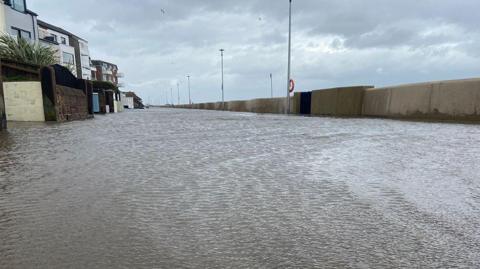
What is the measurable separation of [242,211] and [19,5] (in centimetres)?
4001

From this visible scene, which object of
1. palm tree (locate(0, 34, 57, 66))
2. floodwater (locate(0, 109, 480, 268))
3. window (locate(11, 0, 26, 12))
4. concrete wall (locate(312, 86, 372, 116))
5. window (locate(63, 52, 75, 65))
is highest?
window (locate(11, 0, 26, 12))

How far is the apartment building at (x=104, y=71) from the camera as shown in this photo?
321 feet

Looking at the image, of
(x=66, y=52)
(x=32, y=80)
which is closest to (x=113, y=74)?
(x=66, y=52)

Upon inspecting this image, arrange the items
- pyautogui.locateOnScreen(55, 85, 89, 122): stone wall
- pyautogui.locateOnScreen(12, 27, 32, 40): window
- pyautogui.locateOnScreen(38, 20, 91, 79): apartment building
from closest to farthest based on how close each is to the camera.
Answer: pyautogui.locateOnScreen(55, 85, 89, 122): stone wall → pyautogui.locateOnScreen(12, 27, 32, 40): window → pyautogui.locateOnScreen(38, 20, 91, 79): apartment building

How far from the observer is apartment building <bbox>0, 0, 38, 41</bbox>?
106 feet


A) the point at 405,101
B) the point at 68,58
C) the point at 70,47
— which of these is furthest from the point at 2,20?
the point at 405,101

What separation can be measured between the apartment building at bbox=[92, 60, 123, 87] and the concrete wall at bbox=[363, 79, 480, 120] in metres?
85.4

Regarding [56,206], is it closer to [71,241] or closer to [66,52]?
[71,241]

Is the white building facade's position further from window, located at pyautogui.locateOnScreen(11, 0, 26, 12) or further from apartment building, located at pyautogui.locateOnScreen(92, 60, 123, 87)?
apartment building, located at pyautogui.locateOnScreen(92, 60, 123, 87)

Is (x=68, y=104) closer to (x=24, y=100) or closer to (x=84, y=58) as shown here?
(x=24, y=100)

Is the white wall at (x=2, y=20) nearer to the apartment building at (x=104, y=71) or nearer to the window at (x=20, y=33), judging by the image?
the window at (x=20, y=33)

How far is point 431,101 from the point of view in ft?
53.5

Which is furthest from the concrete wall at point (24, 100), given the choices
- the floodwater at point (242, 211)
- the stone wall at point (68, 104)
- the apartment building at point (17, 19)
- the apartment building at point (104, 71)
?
the apartment building at point (104, 71)

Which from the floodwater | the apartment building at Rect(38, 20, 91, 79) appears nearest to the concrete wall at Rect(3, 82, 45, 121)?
the floodwater
